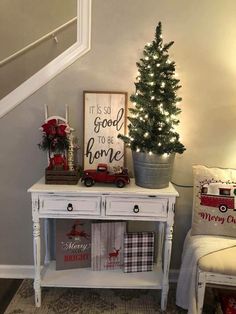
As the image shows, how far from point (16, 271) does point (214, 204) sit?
4.81 feet

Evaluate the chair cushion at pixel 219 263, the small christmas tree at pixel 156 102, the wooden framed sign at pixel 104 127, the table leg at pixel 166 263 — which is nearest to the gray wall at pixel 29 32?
the wooden framed sign at pixel 104 127

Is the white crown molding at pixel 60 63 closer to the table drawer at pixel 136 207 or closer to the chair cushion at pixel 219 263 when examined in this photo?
the table drawer at pixel 136 207

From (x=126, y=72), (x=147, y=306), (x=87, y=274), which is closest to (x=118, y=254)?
(x=87, y=274)

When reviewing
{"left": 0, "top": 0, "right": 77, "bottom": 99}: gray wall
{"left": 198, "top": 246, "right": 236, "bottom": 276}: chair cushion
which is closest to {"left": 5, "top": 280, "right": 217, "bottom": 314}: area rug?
{"left": 198, "top": 246, "right": 236, "bottom": 276}: chair cushion

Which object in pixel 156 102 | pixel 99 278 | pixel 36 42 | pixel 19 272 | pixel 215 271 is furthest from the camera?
pixel 36 42

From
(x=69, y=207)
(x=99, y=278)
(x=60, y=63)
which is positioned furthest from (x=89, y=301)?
(x=60, y=63)

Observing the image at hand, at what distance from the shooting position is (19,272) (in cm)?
219

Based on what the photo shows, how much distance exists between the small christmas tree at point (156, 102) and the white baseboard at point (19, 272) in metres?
1.00

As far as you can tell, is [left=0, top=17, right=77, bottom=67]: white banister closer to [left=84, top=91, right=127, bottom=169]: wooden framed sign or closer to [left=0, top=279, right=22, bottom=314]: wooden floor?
[left=84, top=91, right=127, bottom=169]: wooden framed sign

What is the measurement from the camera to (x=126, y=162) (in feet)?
6.82

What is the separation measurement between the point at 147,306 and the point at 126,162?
0.93m

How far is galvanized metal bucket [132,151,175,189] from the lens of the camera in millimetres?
1748

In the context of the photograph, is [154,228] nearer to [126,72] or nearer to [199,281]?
[199,281]

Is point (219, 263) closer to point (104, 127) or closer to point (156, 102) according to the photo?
point (156, 102)
